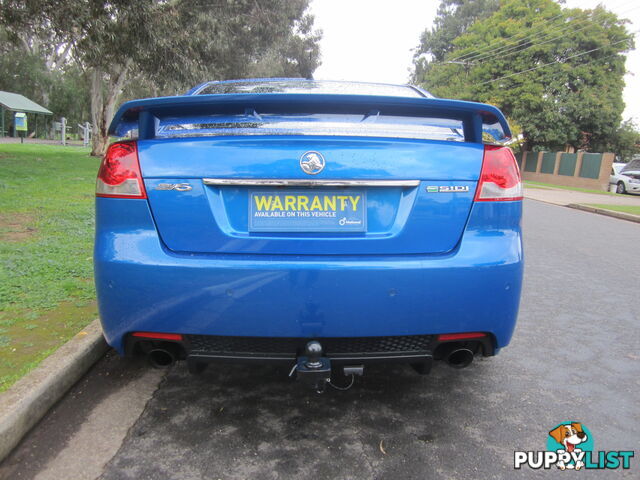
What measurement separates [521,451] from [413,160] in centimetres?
134

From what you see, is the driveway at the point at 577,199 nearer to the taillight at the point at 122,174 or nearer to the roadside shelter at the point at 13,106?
the taillight at the point at 122,174

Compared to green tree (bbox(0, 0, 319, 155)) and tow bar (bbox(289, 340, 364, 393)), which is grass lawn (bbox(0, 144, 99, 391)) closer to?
tow bar (bbox(289, 340, 364, 393))

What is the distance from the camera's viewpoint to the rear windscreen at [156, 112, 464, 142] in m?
2.18

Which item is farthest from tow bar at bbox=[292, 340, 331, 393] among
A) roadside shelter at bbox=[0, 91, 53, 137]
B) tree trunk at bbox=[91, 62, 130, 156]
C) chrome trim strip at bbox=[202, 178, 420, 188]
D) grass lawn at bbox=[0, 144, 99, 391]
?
roadside shelter at bbox=[0, 91, 53, 137]

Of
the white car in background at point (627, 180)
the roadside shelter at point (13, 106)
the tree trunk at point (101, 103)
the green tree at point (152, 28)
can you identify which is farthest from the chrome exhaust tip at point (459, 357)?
the roadside shelter at point (13, 106)

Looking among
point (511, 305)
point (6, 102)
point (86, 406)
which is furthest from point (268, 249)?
point (6, 102)

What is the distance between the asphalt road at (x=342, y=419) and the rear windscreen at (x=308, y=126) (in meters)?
1.32

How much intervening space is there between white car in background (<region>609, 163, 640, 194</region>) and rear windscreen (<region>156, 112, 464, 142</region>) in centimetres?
2752

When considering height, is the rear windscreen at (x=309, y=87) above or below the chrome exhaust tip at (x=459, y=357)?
above

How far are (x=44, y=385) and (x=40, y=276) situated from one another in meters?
2.09

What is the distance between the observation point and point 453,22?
52969mm

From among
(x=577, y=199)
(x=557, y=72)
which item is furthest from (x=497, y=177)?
(x=557, y=72)

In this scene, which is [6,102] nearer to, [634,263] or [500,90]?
[500,90]

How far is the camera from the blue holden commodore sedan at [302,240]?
2053 millimetres
